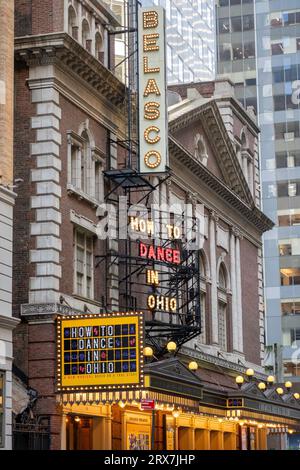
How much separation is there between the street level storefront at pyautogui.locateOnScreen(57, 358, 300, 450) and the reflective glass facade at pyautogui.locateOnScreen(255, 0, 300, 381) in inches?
2093

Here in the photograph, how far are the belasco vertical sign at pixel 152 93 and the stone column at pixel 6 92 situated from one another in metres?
9.43

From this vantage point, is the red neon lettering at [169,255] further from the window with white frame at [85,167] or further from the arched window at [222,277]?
the arched window at [222,277]

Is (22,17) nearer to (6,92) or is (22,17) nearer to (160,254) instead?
(6,92)

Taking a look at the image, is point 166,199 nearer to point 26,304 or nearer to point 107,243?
point 107,243

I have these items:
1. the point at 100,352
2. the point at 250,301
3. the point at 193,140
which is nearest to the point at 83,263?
the point at 100,352

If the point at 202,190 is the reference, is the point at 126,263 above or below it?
below

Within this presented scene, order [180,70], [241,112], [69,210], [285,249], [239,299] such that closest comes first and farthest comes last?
[69,210] < [239,299] < [241,112] < [180,70] < [285,249]

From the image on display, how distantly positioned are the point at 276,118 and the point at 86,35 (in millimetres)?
78970

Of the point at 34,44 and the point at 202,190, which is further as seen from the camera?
the point at 202,190

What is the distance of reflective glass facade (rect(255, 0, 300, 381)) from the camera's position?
116250 millimetres

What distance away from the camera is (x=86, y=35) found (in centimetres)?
4434

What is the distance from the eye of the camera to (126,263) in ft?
147
